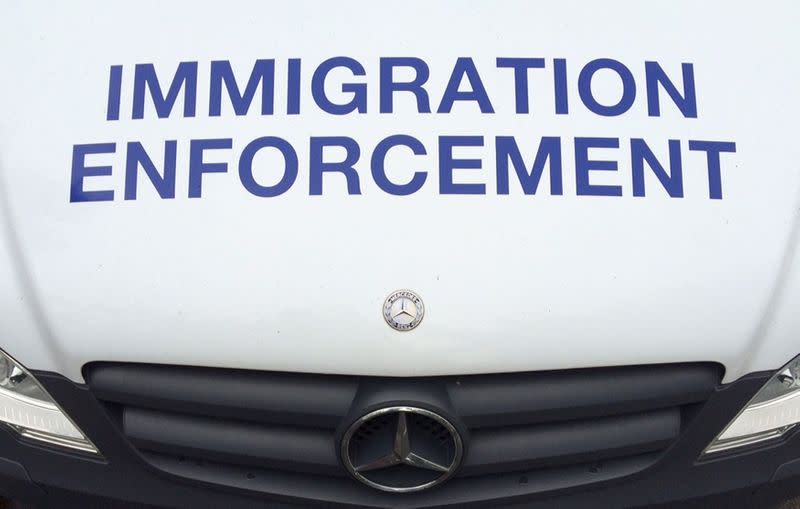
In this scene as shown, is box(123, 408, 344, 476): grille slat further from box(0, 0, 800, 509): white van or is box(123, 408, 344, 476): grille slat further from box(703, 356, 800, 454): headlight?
box(703, 356, 800, 454): headlight

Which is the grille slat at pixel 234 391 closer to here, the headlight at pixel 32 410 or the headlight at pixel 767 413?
the headlight at pixel 32 410

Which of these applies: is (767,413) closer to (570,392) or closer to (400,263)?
(570,392)

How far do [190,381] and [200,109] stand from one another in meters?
0.64

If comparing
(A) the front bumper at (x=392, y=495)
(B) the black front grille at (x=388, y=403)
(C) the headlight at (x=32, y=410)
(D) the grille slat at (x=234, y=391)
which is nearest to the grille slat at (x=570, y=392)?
(B) the black front grille at (x=388, y=403)

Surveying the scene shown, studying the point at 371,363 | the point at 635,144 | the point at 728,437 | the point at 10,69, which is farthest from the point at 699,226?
the point at 10,69

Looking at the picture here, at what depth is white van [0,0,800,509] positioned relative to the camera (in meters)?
1.92

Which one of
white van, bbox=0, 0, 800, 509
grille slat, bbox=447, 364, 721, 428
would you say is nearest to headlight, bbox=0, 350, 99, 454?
white van, bbox=0, 0, 800, 509

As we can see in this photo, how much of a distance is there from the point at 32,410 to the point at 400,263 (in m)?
0.93

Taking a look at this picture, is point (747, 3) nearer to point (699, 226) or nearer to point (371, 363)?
point (699, 226)

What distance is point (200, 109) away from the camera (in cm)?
212

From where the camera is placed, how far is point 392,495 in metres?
2.03

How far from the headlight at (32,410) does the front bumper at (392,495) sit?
36 millimetres

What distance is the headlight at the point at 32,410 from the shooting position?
6.75ft

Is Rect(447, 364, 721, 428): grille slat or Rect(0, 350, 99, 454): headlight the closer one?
Rect(447, 364, 721, 428): grille slat
